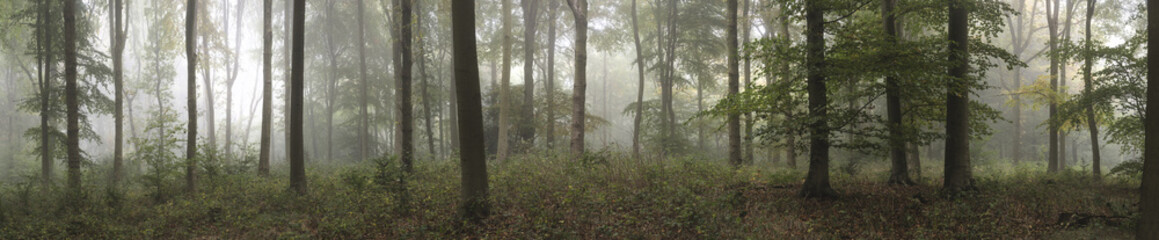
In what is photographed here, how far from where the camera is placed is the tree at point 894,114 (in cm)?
Result: 829

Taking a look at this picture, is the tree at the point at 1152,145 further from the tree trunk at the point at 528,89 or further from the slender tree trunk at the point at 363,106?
the slender tree trunk at the point at 363,106

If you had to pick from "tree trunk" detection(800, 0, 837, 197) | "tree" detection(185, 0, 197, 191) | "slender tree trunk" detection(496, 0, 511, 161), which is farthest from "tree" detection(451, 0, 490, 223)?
Answer: "tree" detection(185, 0, 197, 191)

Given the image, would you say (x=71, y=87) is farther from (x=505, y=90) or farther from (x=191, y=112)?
(x=505, y=90)

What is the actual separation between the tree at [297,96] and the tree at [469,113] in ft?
15.7

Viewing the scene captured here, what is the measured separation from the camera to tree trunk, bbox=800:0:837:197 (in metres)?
7.61

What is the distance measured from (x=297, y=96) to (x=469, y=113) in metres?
5.24

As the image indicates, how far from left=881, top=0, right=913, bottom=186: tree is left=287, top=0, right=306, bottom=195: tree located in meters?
10.9

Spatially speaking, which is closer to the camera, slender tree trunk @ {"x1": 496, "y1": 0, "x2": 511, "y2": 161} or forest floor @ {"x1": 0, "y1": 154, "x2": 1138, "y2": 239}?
forest floor @ {"x1": 0, "y1": 154, "x2": 1138, "y2": 239}

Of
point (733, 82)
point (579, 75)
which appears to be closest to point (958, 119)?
point (733, 82)

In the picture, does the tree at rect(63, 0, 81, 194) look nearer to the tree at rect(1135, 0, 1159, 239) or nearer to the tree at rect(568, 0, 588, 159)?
the tree at rect(568, 0, 588, 159)

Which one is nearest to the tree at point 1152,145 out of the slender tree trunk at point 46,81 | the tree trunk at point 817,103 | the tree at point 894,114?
the tree at point 894,114

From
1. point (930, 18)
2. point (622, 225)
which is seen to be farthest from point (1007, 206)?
point (622, 225)

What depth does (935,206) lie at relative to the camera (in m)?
7.59

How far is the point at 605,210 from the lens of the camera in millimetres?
7531
